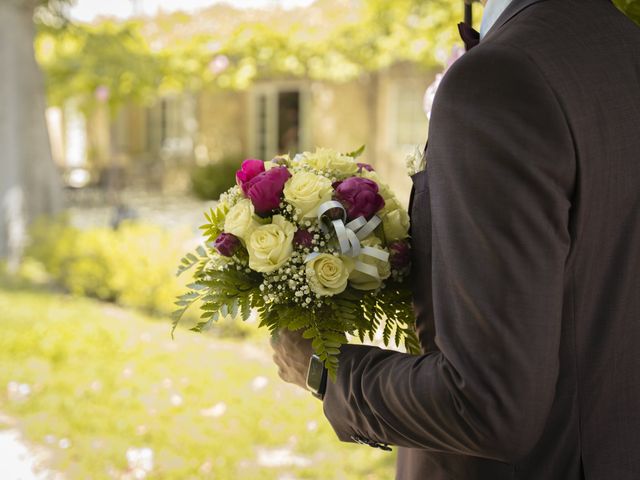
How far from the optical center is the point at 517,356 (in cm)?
102

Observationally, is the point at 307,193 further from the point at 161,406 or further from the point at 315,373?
the point at 161,406

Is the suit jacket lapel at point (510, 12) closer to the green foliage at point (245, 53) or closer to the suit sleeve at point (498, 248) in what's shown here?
the suit sleeve at point (498, 248)

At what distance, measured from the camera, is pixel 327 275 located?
1.39 meters

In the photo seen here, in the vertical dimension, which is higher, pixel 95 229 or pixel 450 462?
pixel 450 462

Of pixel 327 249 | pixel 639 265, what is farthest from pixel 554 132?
pixel 327 249

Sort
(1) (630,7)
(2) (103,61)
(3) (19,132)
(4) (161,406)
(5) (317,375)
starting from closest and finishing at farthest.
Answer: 1. (5) (317,375)
2. (1) (630,7)
3. (4) (161,406)
4. (3) (19,132)
5. (2) (103,61)

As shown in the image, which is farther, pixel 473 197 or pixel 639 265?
pixel 639 265

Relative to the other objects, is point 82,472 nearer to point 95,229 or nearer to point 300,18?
point 95,229

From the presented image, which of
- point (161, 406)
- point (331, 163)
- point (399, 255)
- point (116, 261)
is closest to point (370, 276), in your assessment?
point (399, 255)

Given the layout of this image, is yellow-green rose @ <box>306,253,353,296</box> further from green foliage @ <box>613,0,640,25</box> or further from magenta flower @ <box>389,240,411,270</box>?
green foliage @ <box>613,0,640,25</box>

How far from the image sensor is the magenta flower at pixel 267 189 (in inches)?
58.2

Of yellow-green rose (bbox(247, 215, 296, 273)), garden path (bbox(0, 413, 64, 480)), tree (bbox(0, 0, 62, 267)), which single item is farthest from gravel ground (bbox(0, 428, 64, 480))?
tree (bbox(0, 0, 62, 267))

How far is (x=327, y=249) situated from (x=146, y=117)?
2271 cm

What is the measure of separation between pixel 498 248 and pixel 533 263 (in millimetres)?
53
